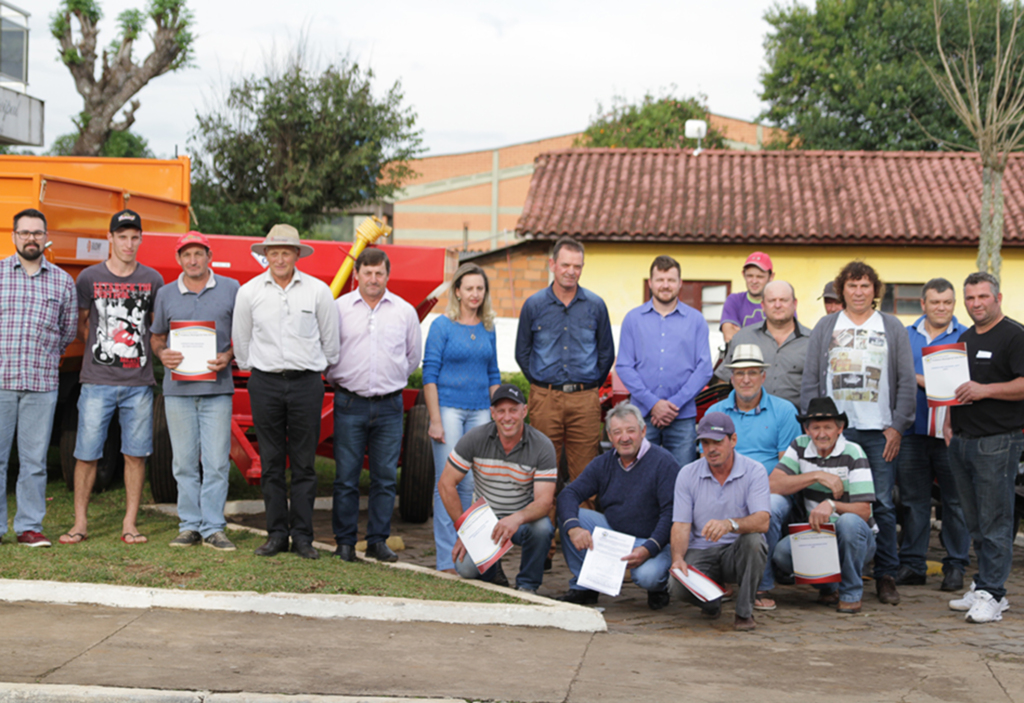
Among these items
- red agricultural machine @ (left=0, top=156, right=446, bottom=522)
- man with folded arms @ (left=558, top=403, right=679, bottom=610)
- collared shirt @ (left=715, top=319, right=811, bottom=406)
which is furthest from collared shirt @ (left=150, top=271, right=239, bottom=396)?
collared shirt @ (left=715, top=319, right=811, bottom=406)

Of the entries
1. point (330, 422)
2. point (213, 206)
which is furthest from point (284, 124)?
point (330, 422)

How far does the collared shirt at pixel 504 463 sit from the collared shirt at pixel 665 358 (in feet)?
3.55

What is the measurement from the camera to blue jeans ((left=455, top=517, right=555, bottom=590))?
6.47m

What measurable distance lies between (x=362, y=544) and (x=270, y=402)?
Answer: 5.06 ft

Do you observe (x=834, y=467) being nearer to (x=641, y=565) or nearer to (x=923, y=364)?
(x=923, y=364)

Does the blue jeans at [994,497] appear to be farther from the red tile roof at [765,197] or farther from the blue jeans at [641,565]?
the red tile roof at [765,197]

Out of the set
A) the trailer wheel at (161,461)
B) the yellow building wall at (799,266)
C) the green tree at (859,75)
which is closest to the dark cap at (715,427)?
the trailer wheel at (161,461)

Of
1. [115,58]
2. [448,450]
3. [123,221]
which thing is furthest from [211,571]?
[115,58]

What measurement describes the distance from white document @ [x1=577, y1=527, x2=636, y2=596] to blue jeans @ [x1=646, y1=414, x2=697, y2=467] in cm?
116

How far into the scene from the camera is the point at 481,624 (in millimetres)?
5871

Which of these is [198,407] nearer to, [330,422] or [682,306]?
[330,422]

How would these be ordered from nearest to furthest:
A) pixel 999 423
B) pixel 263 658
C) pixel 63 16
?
pixel 263 658
pixel 999 423
pixel 63 16

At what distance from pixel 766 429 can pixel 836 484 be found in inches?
22.2

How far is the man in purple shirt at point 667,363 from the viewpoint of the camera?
23.6 ft
